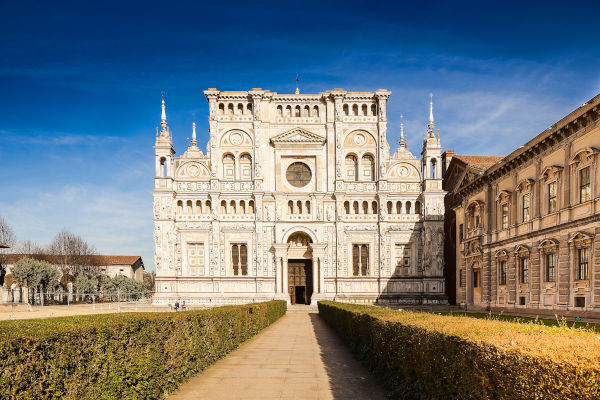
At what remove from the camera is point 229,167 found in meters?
51.0

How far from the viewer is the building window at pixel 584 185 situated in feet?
66.8

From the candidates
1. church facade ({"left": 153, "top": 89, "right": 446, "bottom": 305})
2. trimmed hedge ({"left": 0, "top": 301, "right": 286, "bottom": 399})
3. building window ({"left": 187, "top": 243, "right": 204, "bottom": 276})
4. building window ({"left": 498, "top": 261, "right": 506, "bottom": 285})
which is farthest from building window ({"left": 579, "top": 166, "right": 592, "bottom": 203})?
building window ({"left": 187, "top": 243, "right": 204, "bottom": 276})

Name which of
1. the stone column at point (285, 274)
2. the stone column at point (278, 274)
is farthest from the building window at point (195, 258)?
the stone column at point (285, 274)

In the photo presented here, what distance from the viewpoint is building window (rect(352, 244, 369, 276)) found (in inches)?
1957

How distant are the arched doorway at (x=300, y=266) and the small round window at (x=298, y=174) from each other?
6057 millimetres

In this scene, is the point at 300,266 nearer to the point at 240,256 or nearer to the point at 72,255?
the point at 240,256

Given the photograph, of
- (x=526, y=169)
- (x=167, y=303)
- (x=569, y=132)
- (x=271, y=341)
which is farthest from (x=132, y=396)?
(x=167, y=303)

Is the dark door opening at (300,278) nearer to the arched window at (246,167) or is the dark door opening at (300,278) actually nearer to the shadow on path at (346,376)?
the arched window at (246,167)

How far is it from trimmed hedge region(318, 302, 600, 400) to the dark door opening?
132ft

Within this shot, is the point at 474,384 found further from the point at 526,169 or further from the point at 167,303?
the point at 167,303

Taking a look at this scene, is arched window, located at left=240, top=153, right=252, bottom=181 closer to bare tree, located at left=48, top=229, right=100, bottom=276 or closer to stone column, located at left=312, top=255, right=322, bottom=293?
stone column, located at left=312, top=255, right=322, bottom=293

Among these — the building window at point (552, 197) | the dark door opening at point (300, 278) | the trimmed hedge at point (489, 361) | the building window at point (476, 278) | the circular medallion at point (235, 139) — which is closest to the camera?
the trimmed hedge at point (489, 361)

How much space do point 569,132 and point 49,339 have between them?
24.0 metres

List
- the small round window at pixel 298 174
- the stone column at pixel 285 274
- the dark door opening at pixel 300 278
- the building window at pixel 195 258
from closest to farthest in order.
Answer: the stone column at pixel 285 274, the building window at pixel 195 258, the dark door opening at pixel 300 278, the small round window at pixel 298 174
